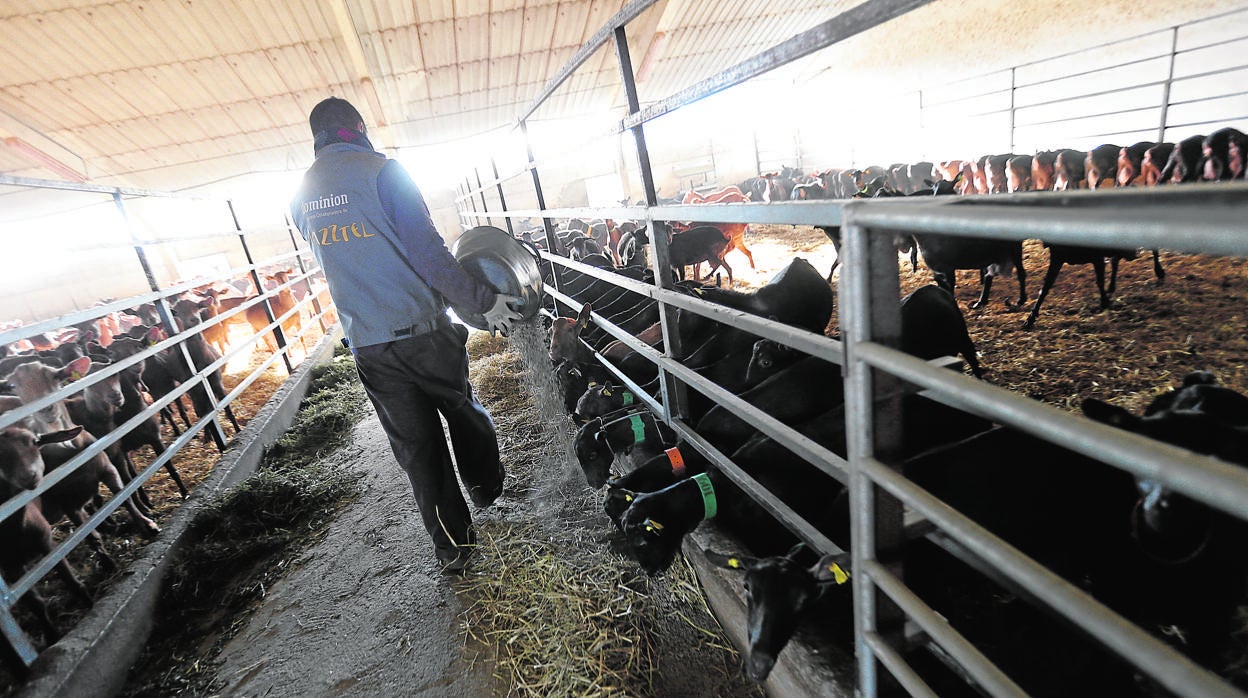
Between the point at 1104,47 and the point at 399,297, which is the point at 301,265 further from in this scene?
Result: the point at 1104,47

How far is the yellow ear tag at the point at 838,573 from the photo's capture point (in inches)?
67.4

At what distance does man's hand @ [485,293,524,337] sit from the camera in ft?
→ 10.3

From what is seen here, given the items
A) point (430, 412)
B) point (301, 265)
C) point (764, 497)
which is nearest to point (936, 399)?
point (764, 497)

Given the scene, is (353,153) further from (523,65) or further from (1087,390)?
(523,65)

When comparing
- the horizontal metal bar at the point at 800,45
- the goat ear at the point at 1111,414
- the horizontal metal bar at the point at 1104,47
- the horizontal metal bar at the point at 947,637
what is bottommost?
the goat ear at the point at 1111,414

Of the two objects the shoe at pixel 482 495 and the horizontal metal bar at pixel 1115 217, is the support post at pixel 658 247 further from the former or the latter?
the horizontal metal bar at pixel 1115 217

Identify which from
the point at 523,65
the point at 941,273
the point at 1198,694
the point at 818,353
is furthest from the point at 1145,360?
the point at 523,65

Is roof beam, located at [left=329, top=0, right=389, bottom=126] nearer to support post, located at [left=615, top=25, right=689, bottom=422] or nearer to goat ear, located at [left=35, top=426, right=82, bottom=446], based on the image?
goat ear, located at [left=35, top=426, right=82, bottom=446]

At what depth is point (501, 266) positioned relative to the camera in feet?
11.4

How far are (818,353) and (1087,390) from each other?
3.36 m

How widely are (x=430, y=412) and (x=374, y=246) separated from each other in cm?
95

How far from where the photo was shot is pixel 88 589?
3553 millimetres

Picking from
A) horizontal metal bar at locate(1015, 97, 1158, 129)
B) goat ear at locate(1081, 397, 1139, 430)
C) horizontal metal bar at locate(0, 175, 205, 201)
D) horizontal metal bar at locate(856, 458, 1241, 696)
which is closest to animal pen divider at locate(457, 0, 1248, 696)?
horizontal metal bar at locate(856, 458, 1241, 696)

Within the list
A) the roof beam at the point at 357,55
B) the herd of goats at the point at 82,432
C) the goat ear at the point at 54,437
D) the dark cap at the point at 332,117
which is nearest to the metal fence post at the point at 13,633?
the herd of goats at the point at 82,432
